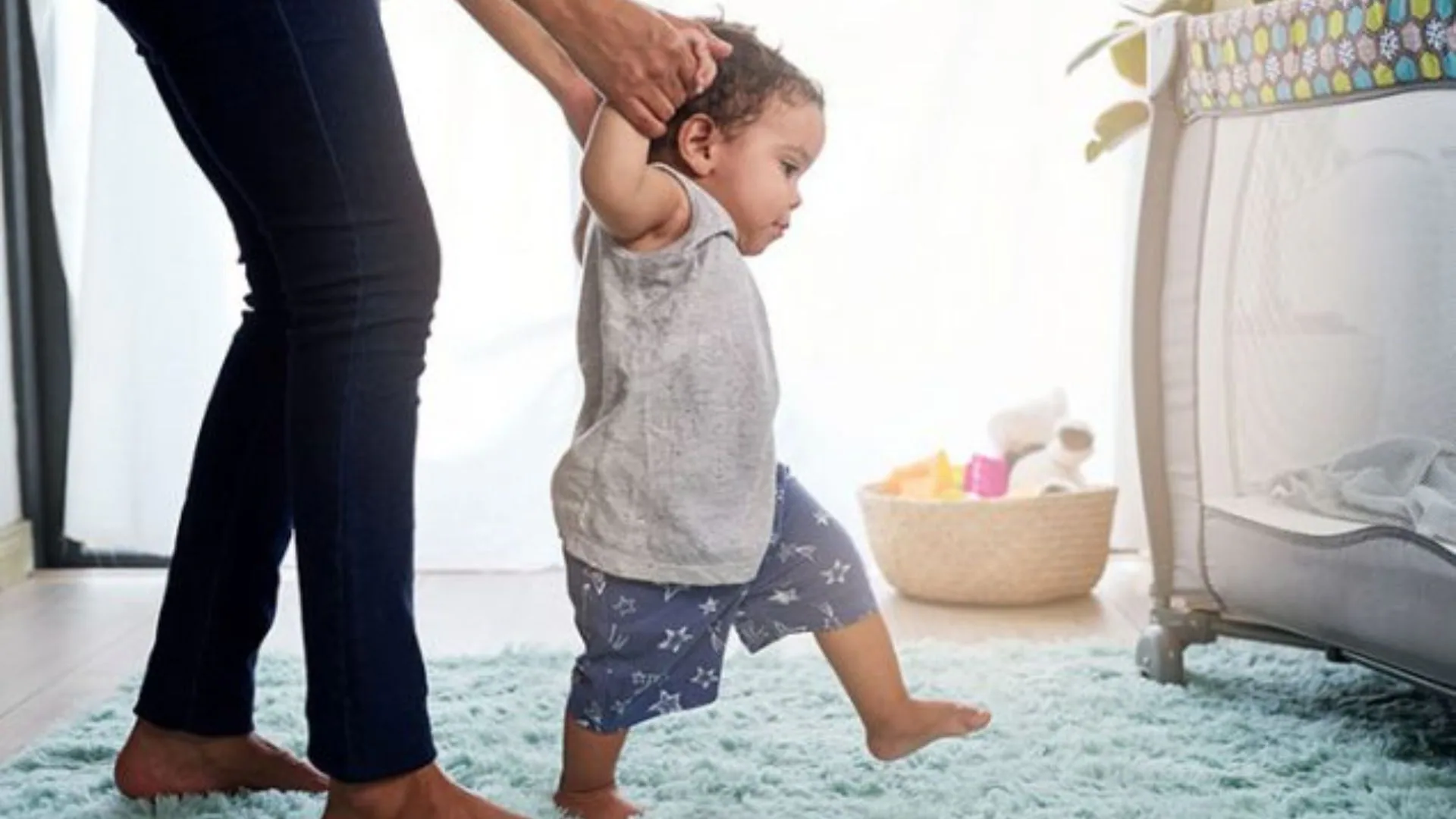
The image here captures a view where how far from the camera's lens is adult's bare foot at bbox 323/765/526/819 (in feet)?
4.17

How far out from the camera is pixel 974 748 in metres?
1.70

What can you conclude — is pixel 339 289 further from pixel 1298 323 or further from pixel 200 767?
pixel 1298 323

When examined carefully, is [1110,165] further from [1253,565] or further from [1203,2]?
[1253,565]

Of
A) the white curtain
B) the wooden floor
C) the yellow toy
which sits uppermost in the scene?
the white curtain

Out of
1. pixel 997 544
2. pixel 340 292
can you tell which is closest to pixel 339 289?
pixel 340 292

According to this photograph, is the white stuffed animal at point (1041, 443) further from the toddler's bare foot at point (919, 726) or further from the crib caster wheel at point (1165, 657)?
the toddler's bare foot at point (919, 726)

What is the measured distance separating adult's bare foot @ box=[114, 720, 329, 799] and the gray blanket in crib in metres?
0.92

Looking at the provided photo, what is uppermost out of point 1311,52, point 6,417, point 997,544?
point 1311,52

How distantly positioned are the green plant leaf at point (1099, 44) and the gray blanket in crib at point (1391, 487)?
2.68ft

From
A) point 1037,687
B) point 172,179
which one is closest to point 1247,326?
point 1037,687

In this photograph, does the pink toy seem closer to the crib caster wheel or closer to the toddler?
the crib caster wheel

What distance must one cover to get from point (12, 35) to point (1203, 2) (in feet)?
5.52

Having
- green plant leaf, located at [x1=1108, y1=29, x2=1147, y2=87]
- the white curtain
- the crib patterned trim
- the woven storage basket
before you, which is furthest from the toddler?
the white curtain

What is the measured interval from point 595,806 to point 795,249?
1.38m
